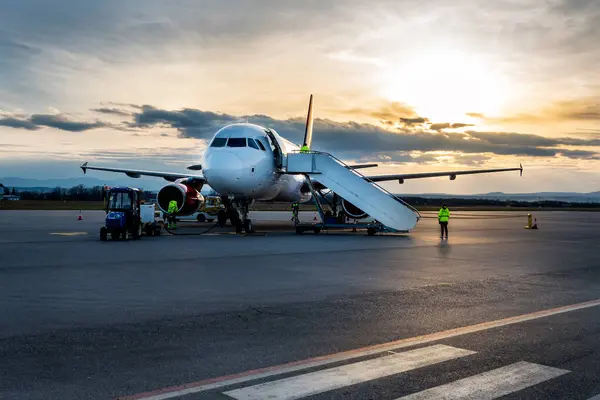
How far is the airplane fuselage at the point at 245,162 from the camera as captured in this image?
83.0ft

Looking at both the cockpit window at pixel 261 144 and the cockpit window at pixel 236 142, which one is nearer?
the cockpit window at pixel 236 142

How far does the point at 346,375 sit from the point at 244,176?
20.0 metres

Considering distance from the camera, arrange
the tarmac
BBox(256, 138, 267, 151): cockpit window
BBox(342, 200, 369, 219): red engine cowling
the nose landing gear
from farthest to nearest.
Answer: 1. BBox(342, 200, 369, 219): red engine cowling
2. the nose landing gear
3. BBox(256, 138, 267, 151): cockpit window
4. the tarmac

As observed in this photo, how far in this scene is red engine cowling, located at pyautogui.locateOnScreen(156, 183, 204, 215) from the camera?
3175cm

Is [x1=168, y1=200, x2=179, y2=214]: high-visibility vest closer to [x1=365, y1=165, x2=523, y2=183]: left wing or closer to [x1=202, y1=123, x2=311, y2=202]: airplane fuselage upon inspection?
[x1=202, y1=123, x2=311, y2=202]: airplane fuselage

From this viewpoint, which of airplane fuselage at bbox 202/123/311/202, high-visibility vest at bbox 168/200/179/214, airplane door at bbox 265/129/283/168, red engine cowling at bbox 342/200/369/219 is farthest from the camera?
high-visibility vest at bbox 168/200/179/214

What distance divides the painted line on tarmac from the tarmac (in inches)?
0.9

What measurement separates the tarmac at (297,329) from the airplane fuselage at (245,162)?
30.8ft

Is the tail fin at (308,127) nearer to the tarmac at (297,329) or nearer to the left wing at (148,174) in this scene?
the left wing at (148,174)

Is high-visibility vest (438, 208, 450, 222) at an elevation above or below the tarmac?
above

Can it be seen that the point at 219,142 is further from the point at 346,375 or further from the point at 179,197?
the point at 346,375

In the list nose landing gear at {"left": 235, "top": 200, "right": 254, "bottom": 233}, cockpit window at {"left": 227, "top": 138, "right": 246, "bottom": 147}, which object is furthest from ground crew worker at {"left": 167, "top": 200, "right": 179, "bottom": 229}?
cockpit window at {"left": 227, "top": 138, "right": 246, "bottom": 147}

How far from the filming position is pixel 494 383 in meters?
5.68

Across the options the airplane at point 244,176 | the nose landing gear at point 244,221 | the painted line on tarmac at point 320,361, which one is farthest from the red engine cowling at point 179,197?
the painted line on tarmac at point 320,361
